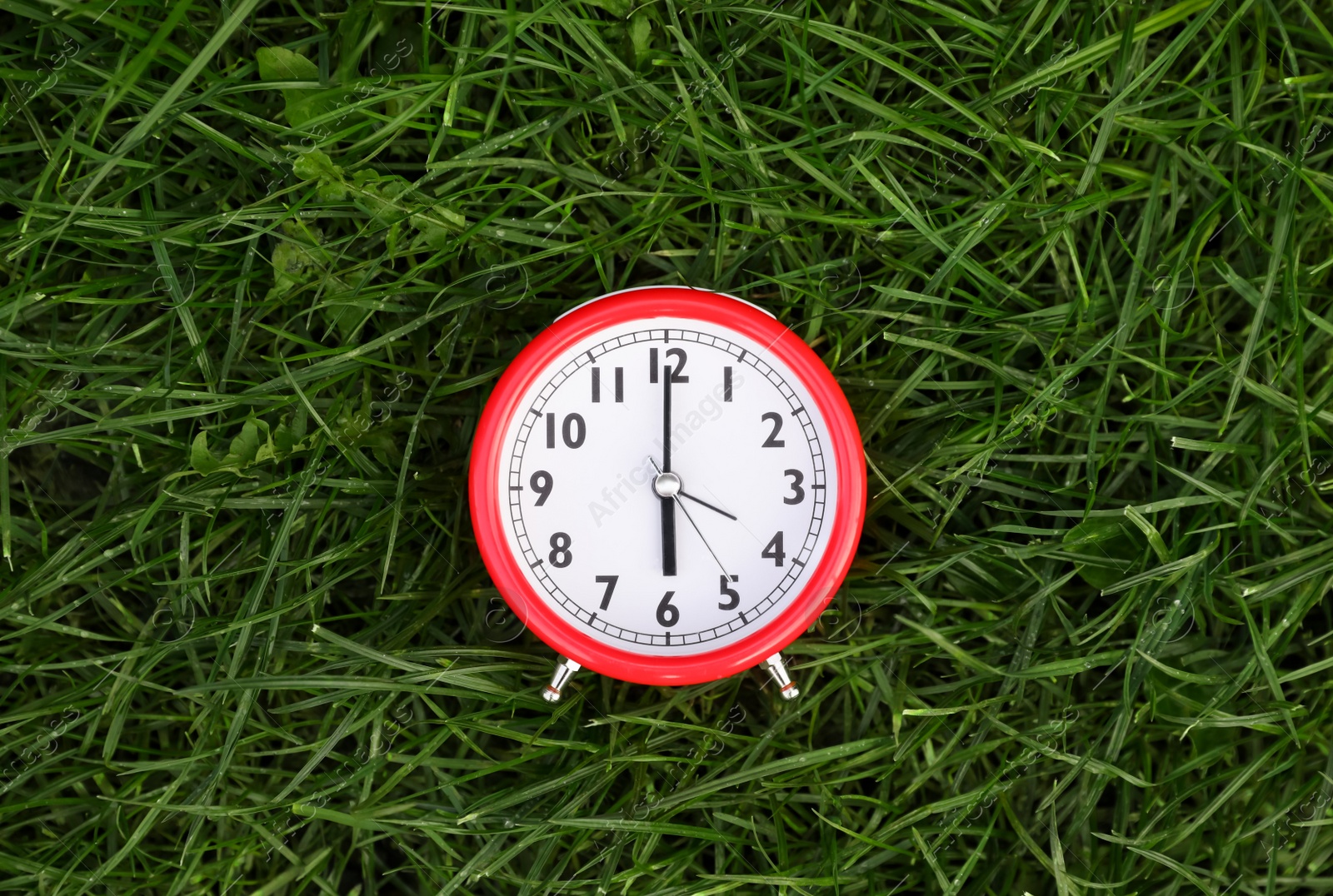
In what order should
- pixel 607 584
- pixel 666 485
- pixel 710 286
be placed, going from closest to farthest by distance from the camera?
pixel 666 485
pixel 607 584
pixel 710 286

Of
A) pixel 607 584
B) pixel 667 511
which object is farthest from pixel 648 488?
pixel 607 584

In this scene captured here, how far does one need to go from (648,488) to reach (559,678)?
1.50 feet

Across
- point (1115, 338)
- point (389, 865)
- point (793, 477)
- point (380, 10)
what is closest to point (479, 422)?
point (793, 477)

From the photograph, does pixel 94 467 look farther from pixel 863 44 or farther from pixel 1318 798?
pixel 1318 798

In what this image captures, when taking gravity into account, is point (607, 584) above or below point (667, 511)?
below

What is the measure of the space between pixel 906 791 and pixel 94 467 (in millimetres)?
2082

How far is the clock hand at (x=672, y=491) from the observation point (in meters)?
1.85

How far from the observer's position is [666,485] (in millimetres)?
1853

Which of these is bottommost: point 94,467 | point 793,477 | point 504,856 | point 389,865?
point 389,865

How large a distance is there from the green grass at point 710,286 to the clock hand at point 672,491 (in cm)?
36

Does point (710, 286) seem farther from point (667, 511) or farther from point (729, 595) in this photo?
point (729, 595)

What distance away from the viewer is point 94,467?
2.23 meters

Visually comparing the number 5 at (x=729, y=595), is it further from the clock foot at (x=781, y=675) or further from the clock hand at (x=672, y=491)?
the clock foot at (x=781, y=675)

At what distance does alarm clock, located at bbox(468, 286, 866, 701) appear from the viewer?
1.93 meters
